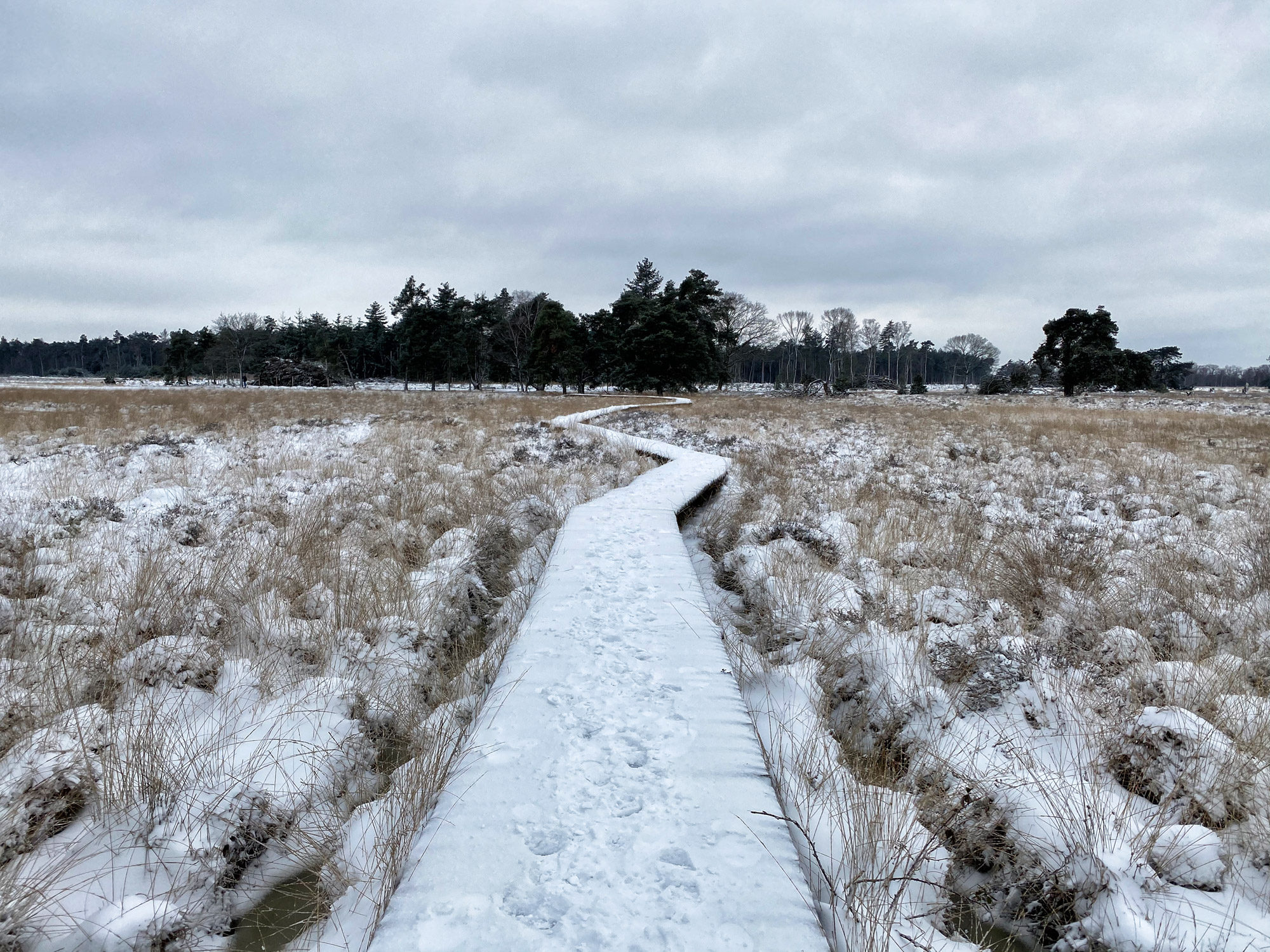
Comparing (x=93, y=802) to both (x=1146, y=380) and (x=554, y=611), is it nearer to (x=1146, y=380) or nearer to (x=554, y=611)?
(x=554, y=611)

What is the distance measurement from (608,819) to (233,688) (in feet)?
7.15

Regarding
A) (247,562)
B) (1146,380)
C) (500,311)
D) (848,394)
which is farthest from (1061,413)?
(500,311)

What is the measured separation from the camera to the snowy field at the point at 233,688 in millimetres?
1865

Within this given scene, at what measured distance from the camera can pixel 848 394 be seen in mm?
45094

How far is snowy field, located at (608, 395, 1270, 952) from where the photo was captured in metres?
1.87

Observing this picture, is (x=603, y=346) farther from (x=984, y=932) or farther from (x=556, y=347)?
(x=984, y=932)

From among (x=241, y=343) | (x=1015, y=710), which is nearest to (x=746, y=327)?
(x=241, y=343)

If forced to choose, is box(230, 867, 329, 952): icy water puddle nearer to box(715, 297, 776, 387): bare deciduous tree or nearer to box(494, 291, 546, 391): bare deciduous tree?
box(494, 291, 546, 391): bare deciduous tree

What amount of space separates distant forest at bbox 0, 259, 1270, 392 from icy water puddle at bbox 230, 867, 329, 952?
39.0 m

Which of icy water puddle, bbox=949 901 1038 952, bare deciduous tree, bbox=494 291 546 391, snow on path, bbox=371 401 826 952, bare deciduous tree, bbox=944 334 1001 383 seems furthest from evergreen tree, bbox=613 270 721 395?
bare deciduous tree, bbox=944 334 1001 383

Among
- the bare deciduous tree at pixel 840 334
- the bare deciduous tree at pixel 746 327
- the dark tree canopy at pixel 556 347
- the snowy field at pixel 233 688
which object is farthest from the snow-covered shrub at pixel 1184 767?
the bare deciduous tree at pixel 840 334

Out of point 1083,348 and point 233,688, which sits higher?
point 1083,348

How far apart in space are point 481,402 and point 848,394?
30.5 metres

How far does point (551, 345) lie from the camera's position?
41.8 meters
